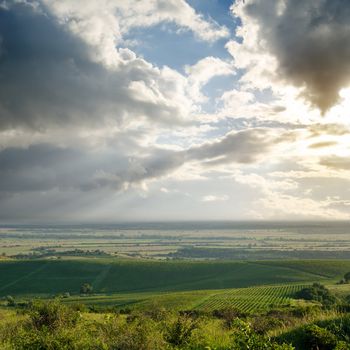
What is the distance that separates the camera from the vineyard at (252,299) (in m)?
119

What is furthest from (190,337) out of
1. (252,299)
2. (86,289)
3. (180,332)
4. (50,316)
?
(86,289)

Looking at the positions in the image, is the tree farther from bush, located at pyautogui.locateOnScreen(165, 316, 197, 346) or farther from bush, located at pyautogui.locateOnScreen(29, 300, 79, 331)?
bush, located at pyautogui.locateOnScreen(165, 316, 197, 346)

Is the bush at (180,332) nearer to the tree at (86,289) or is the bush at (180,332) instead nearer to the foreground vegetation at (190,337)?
the foreground vegetation at (190,337)

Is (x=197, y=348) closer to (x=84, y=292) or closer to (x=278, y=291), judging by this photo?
(x=278, y=291)

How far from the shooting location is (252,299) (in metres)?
135

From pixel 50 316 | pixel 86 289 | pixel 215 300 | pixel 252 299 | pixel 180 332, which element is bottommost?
pixel 86 289

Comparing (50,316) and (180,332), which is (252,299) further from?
(180,332)

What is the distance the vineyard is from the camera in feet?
392

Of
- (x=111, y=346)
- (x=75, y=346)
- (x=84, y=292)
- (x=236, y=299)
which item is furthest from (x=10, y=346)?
(x=84, y=292)

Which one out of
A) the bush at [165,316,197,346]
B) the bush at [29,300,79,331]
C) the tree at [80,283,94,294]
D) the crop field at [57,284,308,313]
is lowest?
the tree at [80,283,94,294]

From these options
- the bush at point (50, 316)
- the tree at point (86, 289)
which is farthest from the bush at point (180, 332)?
the tree at point (86, 289)

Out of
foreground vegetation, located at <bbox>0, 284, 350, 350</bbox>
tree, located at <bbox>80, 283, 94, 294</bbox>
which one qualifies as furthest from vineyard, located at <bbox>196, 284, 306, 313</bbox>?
foreground vegetation, located at <bbox>0, 284, 350, 350</bbox>

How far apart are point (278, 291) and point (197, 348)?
488 ft

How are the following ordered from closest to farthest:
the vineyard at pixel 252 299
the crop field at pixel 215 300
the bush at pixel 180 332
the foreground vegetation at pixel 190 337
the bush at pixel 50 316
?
the foreground vegetation at pixel 190 337
the bush at pixel 180 332
the bush at pixel 50 316
the vineyard at pixel 252 299
the crop field at pixel 215 300
